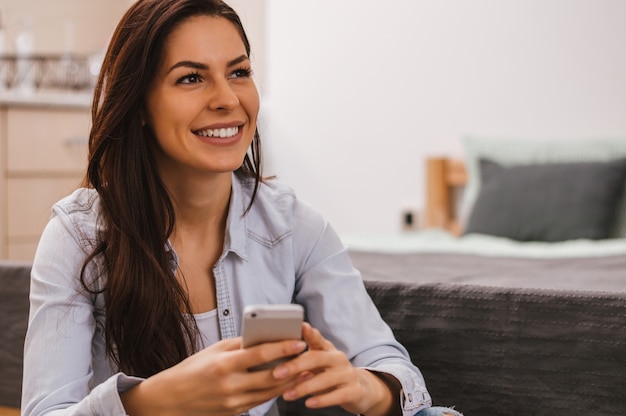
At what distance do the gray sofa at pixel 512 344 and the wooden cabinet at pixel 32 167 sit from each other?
2.00 metres

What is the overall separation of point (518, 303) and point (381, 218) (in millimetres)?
2200

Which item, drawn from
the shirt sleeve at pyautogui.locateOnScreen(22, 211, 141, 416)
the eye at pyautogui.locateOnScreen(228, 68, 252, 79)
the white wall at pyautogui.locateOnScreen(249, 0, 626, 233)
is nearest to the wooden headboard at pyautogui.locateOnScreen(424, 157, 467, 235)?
the white wall at pyautogui.locateOnScreen(249, 0, 626, 233)

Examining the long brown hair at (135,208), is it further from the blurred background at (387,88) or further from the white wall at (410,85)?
the white wall at (410,85)

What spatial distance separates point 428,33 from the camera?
3.33 meters

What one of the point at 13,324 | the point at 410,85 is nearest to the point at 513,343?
the point at 13,324

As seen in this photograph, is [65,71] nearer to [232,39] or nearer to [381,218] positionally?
[381,218]

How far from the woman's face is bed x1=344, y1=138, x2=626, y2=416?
42 centimetres

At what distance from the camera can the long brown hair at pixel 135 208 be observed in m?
1.17

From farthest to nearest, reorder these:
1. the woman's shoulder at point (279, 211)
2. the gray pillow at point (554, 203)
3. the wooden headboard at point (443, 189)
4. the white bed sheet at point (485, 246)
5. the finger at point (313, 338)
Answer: the wooden headboard at point (443, 189)
the gray pillow at point (554, 203)
the white bed sheet at point (485, 246)
the woman's shoulder at point (279, 211)
the finger at point (313, 338)

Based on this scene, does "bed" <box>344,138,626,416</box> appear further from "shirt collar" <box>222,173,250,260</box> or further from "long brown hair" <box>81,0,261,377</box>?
"long brown hair" <box>81,0,261,377</box>

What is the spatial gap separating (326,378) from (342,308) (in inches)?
12.0

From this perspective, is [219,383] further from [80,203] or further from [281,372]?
[80,203]

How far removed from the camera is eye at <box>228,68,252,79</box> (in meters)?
1.25

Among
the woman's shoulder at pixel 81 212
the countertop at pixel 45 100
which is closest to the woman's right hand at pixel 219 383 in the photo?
the woman's shoulder at pixel 81 212
